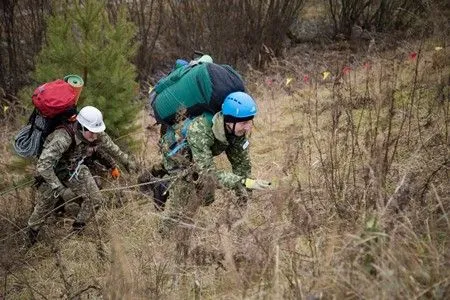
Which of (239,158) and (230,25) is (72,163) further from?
(230,25)

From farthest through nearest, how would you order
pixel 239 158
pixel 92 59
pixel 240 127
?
pixel 92 59 < pixel 239 158 < pixel 240 127

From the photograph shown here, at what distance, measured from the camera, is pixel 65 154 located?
408cm

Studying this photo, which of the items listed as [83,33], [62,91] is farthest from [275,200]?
[83,33]

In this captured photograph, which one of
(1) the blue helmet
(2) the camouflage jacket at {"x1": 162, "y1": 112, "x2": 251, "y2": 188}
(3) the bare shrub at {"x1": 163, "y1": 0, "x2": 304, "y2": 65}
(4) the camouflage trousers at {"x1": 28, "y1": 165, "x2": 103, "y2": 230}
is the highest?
(1) the blue helmet

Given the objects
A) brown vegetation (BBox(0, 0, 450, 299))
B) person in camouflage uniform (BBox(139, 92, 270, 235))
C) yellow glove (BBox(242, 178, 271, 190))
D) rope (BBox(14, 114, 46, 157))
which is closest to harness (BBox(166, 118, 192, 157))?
person in camouflage uniform (BBox(139, 92, 270, 235))

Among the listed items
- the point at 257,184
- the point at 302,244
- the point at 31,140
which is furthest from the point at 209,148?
the point at 31,140

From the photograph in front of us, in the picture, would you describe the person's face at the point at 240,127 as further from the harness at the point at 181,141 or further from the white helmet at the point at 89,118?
the white helmet at the point at 89,118

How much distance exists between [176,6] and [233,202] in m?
9.13

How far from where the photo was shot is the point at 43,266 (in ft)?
12.4

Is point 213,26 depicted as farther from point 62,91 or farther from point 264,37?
point 62,91

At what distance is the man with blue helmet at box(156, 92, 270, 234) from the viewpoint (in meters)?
3.05

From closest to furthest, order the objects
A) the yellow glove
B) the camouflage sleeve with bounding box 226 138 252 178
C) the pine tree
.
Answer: the yellow glove < the camouflage sleeve with bounding box 226 138 252 178 < the pine tree

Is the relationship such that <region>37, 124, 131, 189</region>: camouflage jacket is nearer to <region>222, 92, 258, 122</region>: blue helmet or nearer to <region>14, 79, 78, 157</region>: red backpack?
<region>14, 79, 78, 157</region>: red backpack

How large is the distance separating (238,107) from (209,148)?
0.40m
